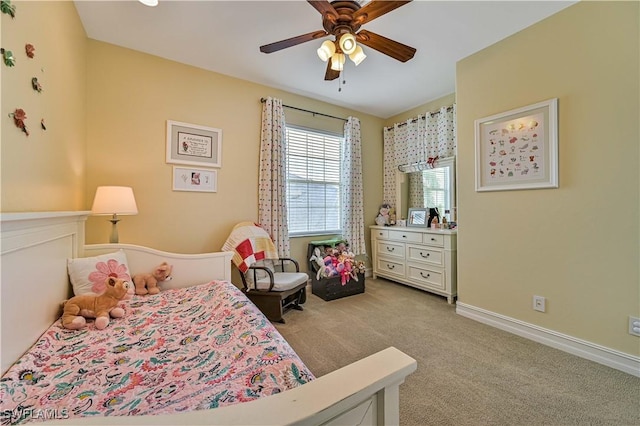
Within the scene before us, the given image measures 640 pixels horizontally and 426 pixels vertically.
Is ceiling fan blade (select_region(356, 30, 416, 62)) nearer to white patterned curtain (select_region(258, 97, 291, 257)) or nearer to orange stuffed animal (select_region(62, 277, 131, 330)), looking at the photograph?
white patterned curtain (select_region(258, 97, 291, 257))

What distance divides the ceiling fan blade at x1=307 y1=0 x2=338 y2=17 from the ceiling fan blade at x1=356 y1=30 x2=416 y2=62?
0.97ft

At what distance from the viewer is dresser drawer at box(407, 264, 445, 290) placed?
3.13 m

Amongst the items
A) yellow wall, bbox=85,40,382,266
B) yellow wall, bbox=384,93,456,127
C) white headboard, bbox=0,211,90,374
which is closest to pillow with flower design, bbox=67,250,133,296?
white headboard, bbox=0,211,90,374

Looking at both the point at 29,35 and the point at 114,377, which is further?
the point at 29,35

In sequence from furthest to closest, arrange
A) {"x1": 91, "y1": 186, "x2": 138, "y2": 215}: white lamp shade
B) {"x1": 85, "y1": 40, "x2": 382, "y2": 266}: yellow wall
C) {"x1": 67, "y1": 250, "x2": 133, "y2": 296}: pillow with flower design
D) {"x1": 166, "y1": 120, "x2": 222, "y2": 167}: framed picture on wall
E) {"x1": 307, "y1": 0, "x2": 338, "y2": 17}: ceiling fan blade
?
1. {"x1": 166, "y1": 120, "x2": 222, "y2": 167}: framed picture on wall
2. {"x1": 85, "y1": 40, "x2": 382, "y2": 266}: yellow wall
3. {"x1": 91, "y1": 186, "x2": 138, "y2": 215}: white lamp shade
4. {"x1": 67, "y1": 250, "x2": 133, "y2": 296}: pillow with flower design
5. {"x1": 307, "y1": 0, "x2": 338, "y2": 17}: ceiling fan blade

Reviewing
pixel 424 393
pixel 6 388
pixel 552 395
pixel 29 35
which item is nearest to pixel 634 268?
pixel 552 395

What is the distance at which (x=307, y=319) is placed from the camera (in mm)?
2627

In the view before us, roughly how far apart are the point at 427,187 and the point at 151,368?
3.75 m

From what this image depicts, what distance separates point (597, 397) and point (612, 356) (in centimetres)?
51

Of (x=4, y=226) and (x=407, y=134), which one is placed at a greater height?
(x=407, y=134)

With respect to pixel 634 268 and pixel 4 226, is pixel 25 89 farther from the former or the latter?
pixel 634 268

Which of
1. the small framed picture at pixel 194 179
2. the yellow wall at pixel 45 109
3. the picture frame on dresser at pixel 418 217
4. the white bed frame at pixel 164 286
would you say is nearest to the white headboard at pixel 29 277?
the white bed frame at pixel 164 286

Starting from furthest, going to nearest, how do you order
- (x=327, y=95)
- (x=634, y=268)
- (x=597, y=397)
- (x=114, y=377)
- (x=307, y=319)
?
(x=327, y=95) < (x=307, y=319) < (x=634, y=268) < (x=597, y=397) < (x=114, y=377)

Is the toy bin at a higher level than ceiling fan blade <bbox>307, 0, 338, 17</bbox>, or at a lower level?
lower
